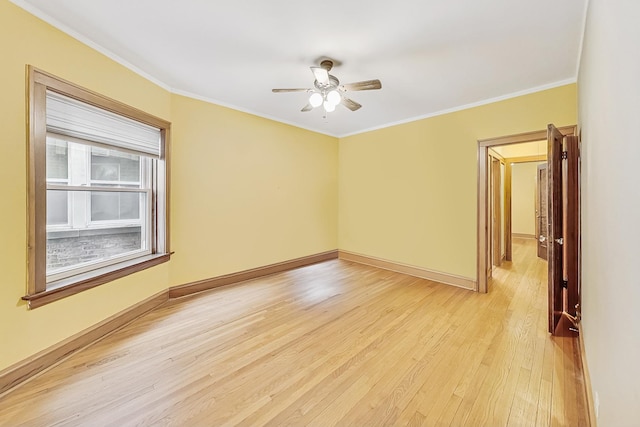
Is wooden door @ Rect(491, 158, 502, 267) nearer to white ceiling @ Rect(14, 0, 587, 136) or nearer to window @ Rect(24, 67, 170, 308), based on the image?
white ceiling @ Rect(14, 0, 587, 136)

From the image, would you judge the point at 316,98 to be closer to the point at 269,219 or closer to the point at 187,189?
the point at 187,189

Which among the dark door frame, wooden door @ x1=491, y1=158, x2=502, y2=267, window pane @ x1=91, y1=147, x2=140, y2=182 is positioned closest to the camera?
window pane @ x1=91, y1=147, x2=140, y2=182

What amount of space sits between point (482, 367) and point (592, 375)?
605mm

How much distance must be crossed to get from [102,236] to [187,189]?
1.02 metres

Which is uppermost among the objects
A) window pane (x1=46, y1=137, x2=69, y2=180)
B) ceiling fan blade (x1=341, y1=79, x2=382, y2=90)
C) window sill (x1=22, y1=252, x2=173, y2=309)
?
ceiling fan blade (x1=341, y1=79, x2=382, y2=90)

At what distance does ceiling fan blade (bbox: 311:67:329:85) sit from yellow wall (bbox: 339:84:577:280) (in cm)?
226

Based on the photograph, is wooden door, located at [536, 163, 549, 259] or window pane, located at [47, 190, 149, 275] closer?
window pane, located at [47, 190, 149, 275]

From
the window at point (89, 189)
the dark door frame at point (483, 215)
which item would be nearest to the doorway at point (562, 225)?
the dark door frame at point (483, 215)

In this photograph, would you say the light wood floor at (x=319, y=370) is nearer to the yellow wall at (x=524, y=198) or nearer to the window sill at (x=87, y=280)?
the window sill at (x=87, y=280)

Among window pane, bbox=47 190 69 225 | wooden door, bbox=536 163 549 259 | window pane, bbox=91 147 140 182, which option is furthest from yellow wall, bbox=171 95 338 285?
wooden door, bbox=536 163 549 259

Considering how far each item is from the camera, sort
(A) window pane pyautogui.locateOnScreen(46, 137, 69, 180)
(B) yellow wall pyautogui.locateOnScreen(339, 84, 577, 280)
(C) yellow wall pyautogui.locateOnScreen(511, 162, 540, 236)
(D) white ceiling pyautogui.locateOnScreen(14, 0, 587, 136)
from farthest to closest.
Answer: (C) yellow wall pyautogui.locateOnScreen(511, 162, 540, 236) < (B) yellow wall pyautogui.locateOnScreen(339, 84, 577, 280) < (A) window pane pyautogui.locateOnScreen(46, 137, 69, 180) < (D) white ceiling pyautogui.locateOnScreen(14, 0, 587, 136)

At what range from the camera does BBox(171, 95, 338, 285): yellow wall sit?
326 centimetres

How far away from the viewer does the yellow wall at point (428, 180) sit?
318 centimetres

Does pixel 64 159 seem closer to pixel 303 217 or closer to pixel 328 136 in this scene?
pixel 303 217
